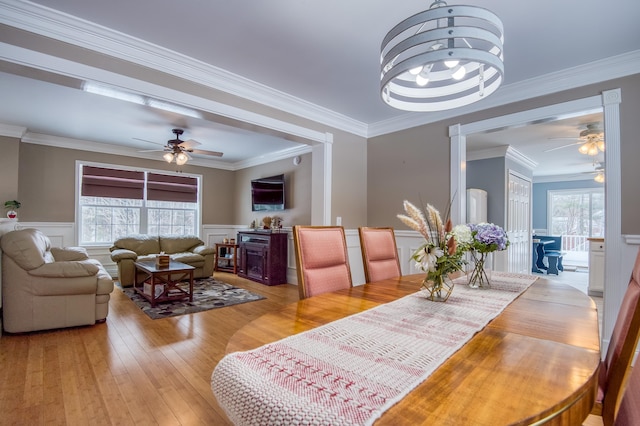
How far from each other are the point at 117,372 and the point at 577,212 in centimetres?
1016

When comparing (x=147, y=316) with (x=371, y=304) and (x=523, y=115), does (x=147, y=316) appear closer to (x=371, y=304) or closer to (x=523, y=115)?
(x=371, y=304)

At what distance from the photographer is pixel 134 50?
8.02 feet

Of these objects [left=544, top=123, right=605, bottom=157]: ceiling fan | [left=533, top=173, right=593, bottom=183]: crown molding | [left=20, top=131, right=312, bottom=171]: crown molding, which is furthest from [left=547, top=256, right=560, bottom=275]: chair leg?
[left=20, top=131, right=312, bottom=171]: crown molding

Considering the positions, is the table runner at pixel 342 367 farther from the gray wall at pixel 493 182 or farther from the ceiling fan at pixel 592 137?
the gray wall at pixel 493 182

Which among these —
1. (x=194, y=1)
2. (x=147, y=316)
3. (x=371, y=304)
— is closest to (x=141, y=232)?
(x=147, y=316)

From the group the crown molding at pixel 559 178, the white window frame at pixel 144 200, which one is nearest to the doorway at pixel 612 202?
the white window frame at pixel 144 200

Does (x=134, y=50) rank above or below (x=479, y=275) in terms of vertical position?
above

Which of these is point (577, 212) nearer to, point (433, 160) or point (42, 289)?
point (433, 160)

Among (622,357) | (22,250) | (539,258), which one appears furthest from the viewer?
(539,258)

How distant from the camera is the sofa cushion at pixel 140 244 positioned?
214 inches

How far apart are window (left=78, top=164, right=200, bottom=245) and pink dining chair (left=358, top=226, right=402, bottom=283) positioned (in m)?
5.54

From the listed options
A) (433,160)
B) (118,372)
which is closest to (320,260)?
(118,372)

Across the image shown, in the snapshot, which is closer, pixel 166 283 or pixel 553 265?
pixel 166 283

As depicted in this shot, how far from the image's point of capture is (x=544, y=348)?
908 mm
